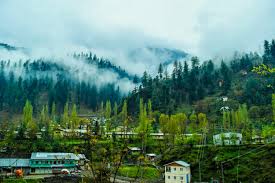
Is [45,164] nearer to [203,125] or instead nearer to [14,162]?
[14,162]

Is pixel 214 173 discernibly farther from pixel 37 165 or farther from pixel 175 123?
pixel 37 165

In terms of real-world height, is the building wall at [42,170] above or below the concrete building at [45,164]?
below

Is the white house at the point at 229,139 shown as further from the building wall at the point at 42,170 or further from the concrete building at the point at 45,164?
the building wall at the point at 42,170

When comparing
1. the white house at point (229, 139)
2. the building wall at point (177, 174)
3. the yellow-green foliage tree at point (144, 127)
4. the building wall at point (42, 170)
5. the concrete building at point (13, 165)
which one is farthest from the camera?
the white house at point (229, 139)

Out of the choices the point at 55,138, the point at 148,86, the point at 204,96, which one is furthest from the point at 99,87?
the point at 55,138

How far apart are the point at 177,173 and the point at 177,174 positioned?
113 millimetres

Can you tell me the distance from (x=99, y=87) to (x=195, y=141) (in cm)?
11046

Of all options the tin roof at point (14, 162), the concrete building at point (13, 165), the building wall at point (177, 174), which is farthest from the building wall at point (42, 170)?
the building wall at point (177, 174)

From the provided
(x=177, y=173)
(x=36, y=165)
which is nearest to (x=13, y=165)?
(x=36, y=165)

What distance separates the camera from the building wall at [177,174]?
32.7 metres

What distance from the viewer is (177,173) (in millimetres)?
32875

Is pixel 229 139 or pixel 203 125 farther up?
pixel 203 125

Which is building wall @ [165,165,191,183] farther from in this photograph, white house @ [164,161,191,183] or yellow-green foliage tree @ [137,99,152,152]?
yellow-green foliage tree @ [137,99,152,152]

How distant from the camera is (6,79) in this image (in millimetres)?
138250
